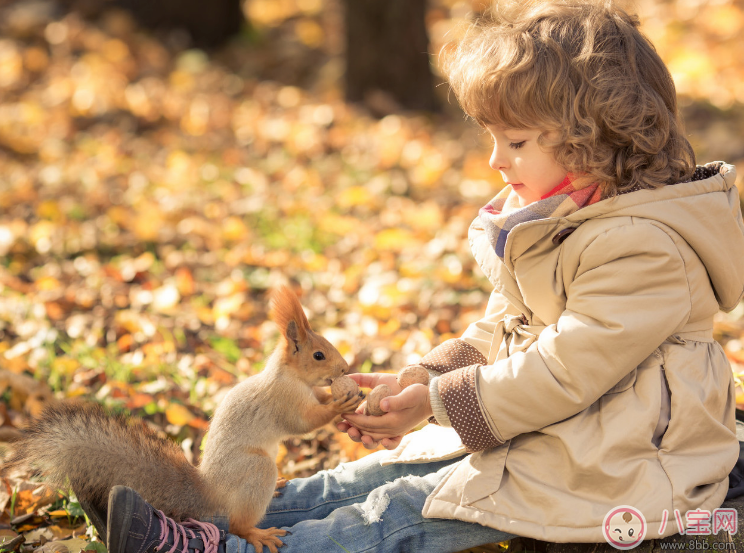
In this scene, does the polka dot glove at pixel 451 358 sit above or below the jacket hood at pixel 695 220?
below

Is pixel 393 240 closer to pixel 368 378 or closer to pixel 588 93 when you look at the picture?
pixel 368 378

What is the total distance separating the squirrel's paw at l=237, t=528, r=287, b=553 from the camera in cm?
175

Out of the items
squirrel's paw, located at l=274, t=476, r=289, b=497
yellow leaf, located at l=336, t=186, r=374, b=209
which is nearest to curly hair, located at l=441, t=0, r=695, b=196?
squirrel's paw, located at l=274, t=476, r=289, b=497

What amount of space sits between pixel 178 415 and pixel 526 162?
4.71 ft

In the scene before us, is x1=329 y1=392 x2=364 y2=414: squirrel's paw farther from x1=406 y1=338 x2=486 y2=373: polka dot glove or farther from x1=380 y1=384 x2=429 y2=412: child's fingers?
x1=406 y1=338 x2=486 y2=373: polka dot glove

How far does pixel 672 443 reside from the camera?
5.12ft

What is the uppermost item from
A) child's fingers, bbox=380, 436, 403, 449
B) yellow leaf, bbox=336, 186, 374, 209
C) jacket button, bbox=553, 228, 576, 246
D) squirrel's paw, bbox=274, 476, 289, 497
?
jacket button, bbox=553, 228, 576, 246

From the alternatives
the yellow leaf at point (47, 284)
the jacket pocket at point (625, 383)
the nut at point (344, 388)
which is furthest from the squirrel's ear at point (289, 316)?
the yellow leaf at point (47, 284)

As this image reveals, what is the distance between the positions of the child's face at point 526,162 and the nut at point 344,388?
66 centimetres

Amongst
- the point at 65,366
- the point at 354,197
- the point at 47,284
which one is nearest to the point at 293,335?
the point at 65,366

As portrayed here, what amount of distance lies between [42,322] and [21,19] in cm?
523

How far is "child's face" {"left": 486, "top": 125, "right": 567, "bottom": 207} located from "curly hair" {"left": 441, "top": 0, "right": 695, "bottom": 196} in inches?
0.9

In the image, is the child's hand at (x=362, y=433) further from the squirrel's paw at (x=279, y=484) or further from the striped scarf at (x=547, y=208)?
the striped scarf at (x=547, y=208)

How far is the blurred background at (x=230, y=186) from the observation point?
9.24 feet
